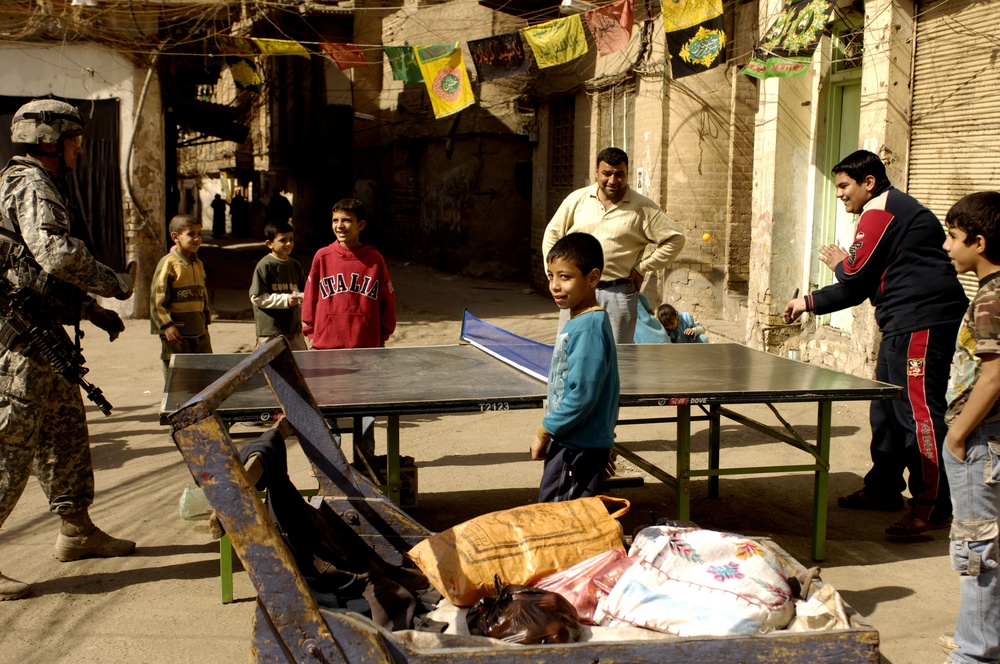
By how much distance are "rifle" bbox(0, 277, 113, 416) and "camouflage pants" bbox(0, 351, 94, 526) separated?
7cm

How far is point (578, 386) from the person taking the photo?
368cm

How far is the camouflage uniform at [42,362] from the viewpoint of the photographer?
4285 millimetres

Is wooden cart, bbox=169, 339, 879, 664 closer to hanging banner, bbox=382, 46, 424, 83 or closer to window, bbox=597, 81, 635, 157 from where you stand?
hanging banner, bbox=382, 46, 424, 83

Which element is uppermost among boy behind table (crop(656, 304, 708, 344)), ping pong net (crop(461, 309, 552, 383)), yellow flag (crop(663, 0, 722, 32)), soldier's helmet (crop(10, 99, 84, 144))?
yellow flag (crop(663, 0, 722, 32))

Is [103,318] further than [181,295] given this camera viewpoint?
No

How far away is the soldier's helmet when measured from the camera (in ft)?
14.6

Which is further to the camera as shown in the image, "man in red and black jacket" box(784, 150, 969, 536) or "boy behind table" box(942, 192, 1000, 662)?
"man in red and black jacket" box(784, 150, 969, 536)

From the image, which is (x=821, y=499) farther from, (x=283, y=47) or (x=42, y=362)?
(x=283, y=47)

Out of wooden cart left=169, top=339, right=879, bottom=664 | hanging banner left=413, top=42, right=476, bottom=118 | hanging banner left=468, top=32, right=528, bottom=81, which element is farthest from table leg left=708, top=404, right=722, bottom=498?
hanging banner left=413, top=42, right=476, bottom=118

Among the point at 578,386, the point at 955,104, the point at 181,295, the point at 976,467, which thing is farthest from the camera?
the point at 955,104

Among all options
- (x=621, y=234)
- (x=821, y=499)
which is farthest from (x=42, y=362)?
(x=821, y=499)

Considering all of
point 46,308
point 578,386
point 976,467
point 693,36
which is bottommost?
point 976,467

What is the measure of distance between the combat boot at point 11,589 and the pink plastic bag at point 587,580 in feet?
8.45

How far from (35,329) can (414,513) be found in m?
2.27
